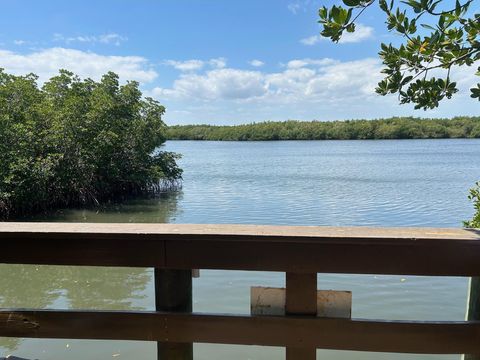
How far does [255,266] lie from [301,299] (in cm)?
19

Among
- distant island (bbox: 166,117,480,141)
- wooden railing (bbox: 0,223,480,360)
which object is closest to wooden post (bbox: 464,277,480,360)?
wooden railing (bbox: 0,223,480,360)

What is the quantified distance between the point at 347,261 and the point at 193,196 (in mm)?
20930

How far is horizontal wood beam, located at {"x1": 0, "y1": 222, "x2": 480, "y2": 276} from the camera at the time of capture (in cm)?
143

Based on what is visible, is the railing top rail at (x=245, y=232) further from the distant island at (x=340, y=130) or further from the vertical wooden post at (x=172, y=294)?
the distant island at (x=340, y=130)

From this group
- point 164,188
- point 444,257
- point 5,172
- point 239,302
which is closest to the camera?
point 444,257

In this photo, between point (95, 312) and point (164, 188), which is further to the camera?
point (164, 188)

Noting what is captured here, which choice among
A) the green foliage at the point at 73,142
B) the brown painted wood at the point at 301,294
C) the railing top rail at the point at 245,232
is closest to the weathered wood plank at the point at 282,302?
the brown painted wood at the point at 301,294

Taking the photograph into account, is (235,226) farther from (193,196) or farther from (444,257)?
(193,196)

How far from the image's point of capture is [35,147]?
16.3m

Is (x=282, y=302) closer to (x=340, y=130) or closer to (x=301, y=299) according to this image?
(x=301, y=299)

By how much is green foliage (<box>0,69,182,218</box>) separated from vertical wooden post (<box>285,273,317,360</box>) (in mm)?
14229

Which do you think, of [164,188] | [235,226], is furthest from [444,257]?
[164,188]

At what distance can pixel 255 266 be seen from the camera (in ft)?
4.89

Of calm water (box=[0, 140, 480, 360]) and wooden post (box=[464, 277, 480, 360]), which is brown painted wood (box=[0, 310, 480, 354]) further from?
calm water (box=[0, 140, 480, 360])
